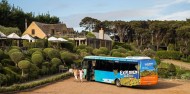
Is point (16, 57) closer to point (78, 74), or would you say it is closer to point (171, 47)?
point (78, 74)

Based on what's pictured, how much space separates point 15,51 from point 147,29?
66.0m

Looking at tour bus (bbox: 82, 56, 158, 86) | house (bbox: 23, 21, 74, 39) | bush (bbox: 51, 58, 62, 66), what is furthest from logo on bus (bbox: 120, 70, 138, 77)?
house (bbox: 23, 21, 74, 39)

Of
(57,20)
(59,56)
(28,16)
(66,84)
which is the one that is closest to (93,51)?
(59,56)

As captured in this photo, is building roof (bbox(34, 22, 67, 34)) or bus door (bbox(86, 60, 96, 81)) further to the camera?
building roof (bbox(34, 22, 67, 34))

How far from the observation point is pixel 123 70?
31984 millimetres

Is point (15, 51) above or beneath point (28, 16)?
beneath

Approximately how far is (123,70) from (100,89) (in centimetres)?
301

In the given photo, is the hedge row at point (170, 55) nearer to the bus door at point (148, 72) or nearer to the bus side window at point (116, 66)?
the bus side window at point (116, 66)

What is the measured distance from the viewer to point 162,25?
311ft

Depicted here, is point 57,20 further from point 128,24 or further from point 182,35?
point 182,35

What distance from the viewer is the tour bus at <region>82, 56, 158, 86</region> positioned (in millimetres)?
30672

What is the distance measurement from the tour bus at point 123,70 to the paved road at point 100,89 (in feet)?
2.12

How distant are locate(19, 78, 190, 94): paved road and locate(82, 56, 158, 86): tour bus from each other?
2.12 ft

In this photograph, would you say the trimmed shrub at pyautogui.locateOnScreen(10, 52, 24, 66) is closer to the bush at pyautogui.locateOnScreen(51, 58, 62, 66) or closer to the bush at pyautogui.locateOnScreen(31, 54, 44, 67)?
the bush at pyautogui.locateOnScreen(31, 54, 44, 67)
